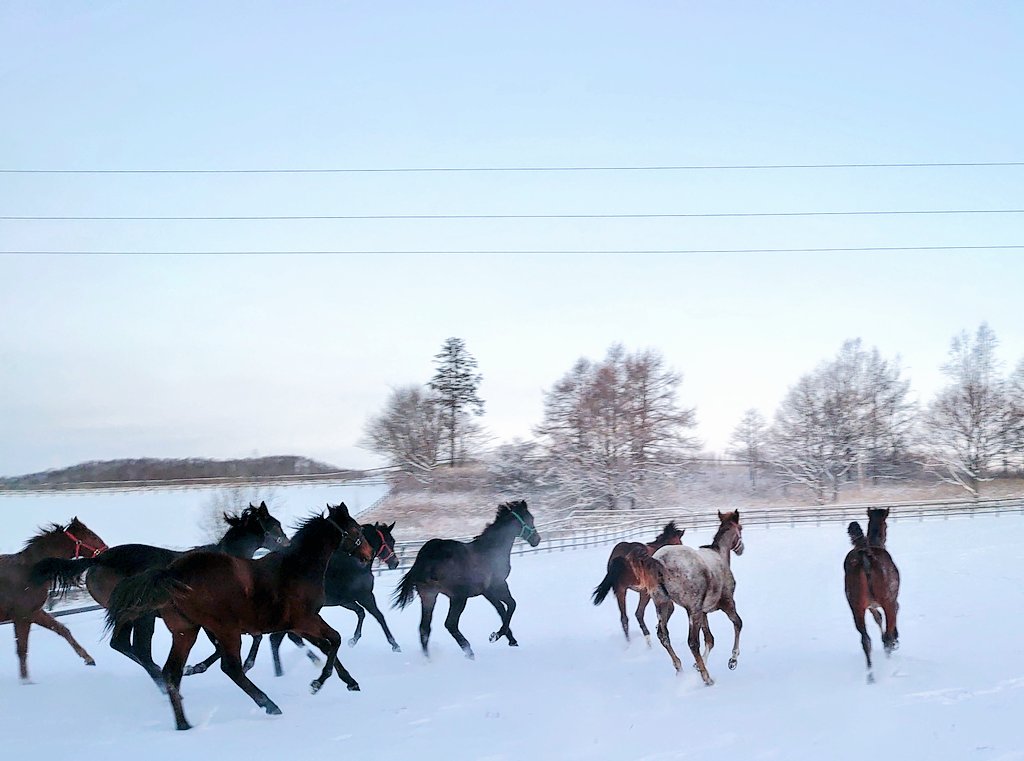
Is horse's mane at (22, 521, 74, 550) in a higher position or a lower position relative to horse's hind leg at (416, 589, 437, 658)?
higher

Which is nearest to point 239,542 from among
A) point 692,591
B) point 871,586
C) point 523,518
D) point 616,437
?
point 523,518

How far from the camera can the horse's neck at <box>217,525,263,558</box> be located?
32.1ft

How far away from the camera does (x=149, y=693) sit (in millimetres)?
8461

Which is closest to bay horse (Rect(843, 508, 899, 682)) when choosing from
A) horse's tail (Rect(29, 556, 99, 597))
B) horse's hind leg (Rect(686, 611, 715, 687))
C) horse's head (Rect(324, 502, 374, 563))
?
horse's hind leg (Rect(686, 611, 715, 687))

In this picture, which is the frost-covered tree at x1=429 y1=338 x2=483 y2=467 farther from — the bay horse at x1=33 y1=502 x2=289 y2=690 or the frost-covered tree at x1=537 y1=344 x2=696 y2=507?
the bay horse at x1=33 y1=502 x2=289 y2=690

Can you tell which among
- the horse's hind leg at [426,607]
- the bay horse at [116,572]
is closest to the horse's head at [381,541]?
the horse's hind leg at [426,607]

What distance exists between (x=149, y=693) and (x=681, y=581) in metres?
5.55

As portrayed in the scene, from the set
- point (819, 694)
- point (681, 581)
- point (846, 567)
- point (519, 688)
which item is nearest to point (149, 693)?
point (519, 688)

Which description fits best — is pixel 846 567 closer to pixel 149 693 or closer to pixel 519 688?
pixel 519 688

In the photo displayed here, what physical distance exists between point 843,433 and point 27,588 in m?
42.0

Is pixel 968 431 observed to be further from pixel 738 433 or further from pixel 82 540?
pixel 82 540

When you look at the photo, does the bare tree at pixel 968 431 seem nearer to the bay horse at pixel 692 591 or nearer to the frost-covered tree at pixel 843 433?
the frost-covered tree at pixel 843 433

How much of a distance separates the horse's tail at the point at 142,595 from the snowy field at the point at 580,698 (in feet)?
2.78

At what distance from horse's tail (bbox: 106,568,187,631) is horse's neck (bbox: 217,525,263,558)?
271 cm
